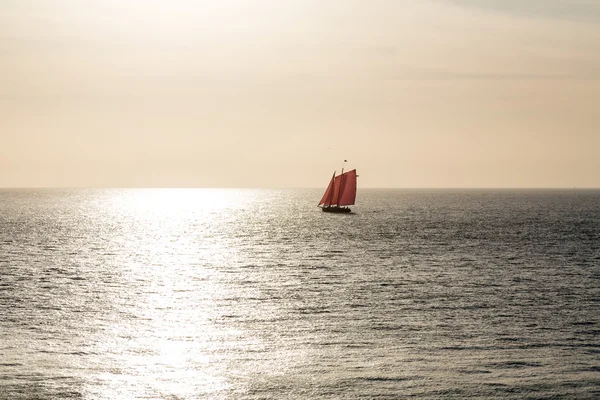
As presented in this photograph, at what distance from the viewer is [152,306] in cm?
5509

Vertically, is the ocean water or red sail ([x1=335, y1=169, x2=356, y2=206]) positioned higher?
red sail ([x1=335, y1=169, x2=356, y2=206])

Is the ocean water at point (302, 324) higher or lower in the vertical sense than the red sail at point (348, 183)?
lower

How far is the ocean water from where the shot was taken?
33.5 m

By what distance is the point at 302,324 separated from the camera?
4784 centimetres

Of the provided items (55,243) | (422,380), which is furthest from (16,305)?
(55,243)

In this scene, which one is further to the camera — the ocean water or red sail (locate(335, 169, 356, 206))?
red sail (locate(335, 169, 356, 206))

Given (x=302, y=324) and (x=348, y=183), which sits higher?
(x=348, y=183)

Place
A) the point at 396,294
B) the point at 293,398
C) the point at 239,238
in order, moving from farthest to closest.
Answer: the point at 239,238 < the point at 396,294 < the point at 293,398

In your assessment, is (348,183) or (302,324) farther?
(348,183)

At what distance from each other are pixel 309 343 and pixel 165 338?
Result: 9284 millimetres

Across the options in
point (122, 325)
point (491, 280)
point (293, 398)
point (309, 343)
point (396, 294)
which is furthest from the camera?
point (491, 280)

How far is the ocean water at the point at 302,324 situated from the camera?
110 feet

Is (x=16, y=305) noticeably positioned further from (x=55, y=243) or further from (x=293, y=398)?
(x=55, y=243)

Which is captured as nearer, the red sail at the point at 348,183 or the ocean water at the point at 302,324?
the ocean water at the point at 302,324
